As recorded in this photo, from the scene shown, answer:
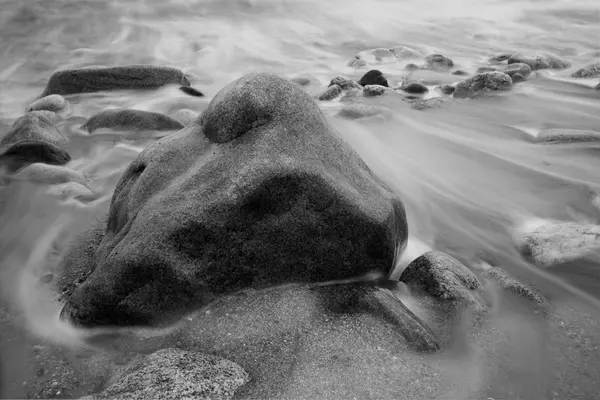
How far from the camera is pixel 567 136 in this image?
17.1 feet

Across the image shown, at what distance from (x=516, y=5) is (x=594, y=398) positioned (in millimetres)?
13434

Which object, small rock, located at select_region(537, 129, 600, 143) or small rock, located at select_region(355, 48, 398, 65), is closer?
small rock, located at select_region(537, 129, 600, 143)

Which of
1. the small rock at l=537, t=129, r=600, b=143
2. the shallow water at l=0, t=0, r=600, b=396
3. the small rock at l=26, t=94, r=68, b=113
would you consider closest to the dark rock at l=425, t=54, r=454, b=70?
the shallow water at l=0, t=0, r=600, b=396

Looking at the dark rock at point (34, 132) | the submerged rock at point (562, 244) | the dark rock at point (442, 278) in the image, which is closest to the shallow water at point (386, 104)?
the submerged rock at point (562, 244)

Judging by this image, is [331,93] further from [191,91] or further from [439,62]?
[439,62]

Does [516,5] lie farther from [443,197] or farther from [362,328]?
[362,328]

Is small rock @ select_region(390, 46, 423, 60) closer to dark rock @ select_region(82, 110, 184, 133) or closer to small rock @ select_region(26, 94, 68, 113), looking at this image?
dark rock @ select_region(82, 110, 184, 133)

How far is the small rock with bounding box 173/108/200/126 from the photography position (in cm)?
586

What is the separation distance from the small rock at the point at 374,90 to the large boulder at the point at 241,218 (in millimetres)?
4124

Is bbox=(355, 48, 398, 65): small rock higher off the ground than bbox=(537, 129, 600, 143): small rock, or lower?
lower

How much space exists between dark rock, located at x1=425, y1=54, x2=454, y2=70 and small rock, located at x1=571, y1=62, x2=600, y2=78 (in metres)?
2.06

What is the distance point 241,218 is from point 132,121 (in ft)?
11.5

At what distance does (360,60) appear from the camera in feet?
29.9

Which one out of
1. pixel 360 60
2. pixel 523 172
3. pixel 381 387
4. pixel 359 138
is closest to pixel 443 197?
pixel 523 172
